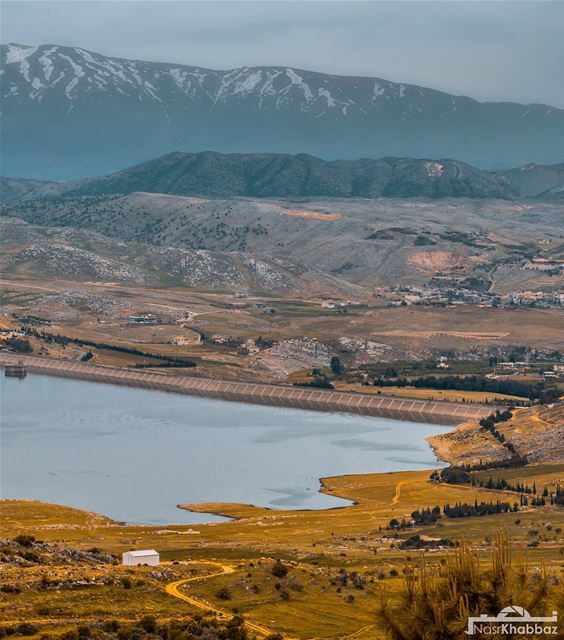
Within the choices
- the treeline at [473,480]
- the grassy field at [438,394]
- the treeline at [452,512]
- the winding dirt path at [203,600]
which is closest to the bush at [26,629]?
the winding dirt path at [203,600]

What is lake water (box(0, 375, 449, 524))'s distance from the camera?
109562mm

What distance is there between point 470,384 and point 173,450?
56.8 meters

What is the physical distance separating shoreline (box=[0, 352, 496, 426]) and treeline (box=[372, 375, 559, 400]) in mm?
8396

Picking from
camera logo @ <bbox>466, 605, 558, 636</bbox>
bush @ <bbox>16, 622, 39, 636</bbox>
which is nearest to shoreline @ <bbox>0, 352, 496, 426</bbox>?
bush @ <bbox>16, 622, 39, 636</bbox>

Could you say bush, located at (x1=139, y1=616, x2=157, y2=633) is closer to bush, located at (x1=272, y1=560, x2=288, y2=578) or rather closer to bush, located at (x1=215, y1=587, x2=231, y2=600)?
bush, located at (x1=215, y1=587, x2=231, y2=600)

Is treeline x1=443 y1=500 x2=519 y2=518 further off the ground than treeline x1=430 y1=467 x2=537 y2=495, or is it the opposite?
treeline x1=443 y1=500 x2=519 y2=518

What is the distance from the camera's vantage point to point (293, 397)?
18088 centimetres

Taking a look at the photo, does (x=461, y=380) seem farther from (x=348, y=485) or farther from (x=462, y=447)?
(x=348, y=485)

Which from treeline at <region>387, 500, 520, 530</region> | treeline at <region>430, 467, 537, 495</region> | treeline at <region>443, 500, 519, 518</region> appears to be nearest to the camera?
treeline at <region>387, 500, 520, 530</region>

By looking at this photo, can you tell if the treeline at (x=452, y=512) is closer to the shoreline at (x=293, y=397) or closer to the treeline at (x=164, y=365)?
the shoreline at (x=293, y=397)

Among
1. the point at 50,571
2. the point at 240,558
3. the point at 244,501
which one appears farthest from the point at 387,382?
Answer: the point at 50,571

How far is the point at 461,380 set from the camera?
18212cm

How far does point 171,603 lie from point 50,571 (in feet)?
15.6

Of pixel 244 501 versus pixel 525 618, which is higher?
pixel 525 618
